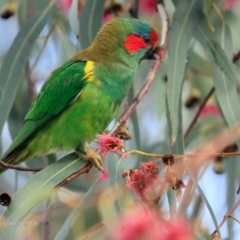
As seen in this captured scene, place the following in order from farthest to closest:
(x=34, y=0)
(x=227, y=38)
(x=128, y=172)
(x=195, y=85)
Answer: (x=195, y=85) < (x=34, y=0) < (x=227, y=38) < (x=128, y=172)

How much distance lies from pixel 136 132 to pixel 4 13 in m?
0.61

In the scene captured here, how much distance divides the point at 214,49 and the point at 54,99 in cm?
45

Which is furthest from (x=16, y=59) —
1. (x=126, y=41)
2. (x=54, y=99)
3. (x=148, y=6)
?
(x=148, y=6)

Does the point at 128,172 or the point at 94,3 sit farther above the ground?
the point at 94,3

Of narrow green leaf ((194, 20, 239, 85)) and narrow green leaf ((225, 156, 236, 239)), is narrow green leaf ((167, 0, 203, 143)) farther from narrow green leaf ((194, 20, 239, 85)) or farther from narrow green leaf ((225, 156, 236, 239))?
narrow green leaf ((225, 156, 236, 239))

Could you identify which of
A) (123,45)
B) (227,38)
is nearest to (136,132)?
(123,45)

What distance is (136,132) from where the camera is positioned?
1.91 m

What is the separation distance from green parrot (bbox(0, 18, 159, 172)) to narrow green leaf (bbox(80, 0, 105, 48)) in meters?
0.02

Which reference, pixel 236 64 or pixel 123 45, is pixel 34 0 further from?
pixel 236 64

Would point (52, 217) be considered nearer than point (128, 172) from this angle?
No

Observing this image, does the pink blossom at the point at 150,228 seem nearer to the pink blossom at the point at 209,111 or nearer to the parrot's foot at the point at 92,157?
the parrot's foot at the point at 92,157

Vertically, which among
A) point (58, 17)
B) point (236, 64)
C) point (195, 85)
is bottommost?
point (195, 85)

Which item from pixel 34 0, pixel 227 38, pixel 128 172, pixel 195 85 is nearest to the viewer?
pixel 128 172

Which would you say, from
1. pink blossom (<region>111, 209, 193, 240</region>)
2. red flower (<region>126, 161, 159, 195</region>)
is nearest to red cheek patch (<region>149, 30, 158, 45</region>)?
red flower (<region>126, 161, 159, 195</region>)
